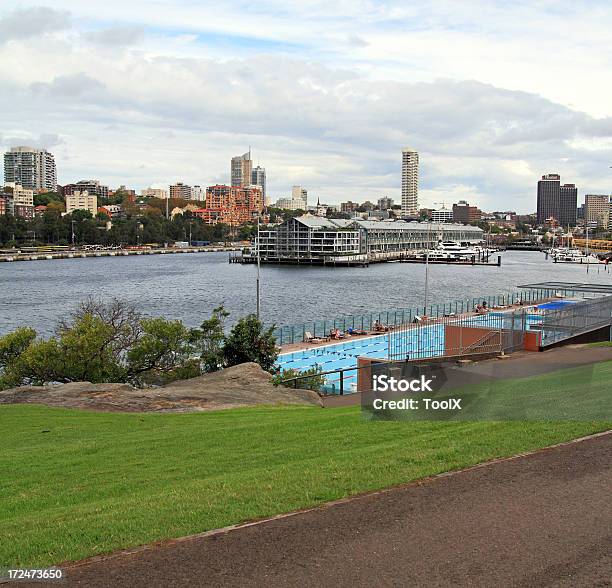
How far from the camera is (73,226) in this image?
178750mm

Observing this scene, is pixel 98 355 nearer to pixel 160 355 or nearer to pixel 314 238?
pixel 160 355

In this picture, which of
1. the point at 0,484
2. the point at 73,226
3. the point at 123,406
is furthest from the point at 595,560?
the point at 73,226

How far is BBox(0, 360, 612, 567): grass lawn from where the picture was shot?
7.19 metres

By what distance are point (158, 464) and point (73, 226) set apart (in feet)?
583

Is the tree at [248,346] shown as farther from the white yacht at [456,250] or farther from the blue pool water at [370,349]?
the white yacht at [456,250]

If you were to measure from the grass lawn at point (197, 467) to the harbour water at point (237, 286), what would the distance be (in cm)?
4448

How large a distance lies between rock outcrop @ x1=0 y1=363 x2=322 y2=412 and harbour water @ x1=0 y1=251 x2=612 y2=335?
124ft

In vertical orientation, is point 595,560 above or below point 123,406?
above

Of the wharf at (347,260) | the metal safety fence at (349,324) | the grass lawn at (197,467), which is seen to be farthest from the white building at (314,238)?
the grass lawn at (197,467)

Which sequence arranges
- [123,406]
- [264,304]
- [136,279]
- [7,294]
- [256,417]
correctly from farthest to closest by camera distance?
1. [136,279]
2. [7,294]
3. [264,304]
4. [123,406]
5. [256,417]

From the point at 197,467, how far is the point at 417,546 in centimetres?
411

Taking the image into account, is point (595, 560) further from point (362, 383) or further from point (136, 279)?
point (136, 279)

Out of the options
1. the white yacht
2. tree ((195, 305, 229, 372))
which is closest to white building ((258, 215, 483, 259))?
the white yacht

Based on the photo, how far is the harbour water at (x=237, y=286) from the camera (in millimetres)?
67688
